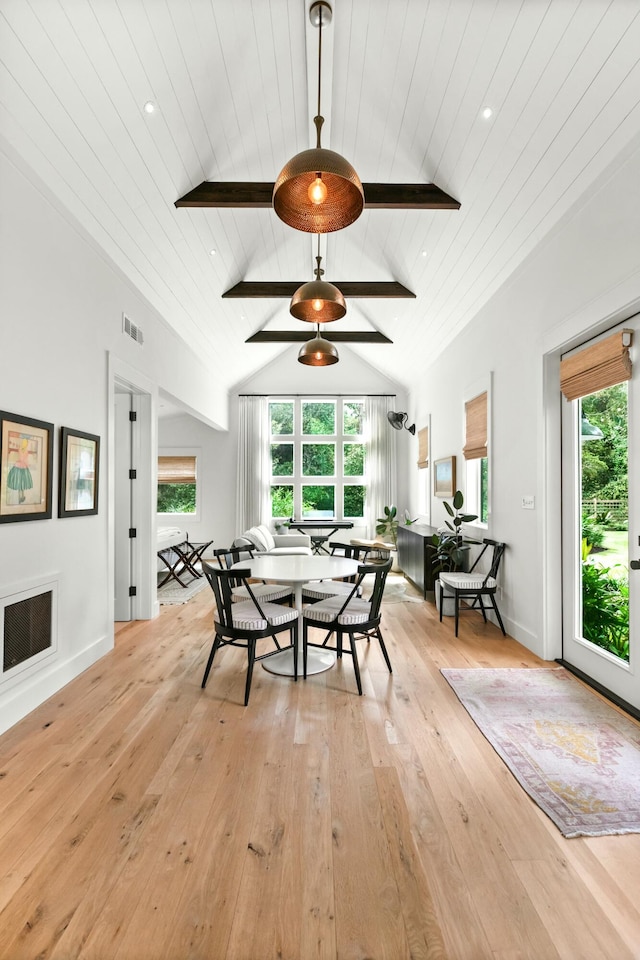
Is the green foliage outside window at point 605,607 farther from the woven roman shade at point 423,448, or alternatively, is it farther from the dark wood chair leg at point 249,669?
the woven roman shade at point 423,448

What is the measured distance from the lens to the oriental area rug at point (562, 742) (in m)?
1.91

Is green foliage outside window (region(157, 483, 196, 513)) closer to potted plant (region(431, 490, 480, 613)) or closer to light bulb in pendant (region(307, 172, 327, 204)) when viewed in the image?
potted plant (region(431, 490, 480, 613))

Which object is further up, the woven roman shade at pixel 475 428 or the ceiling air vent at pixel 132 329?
the ceiling air vent at pixel 132 329

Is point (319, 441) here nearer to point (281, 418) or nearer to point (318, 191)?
point (281, 418)

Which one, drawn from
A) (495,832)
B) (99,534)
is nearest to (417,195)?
(99,534)

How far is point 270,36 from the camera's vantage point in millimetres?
2721

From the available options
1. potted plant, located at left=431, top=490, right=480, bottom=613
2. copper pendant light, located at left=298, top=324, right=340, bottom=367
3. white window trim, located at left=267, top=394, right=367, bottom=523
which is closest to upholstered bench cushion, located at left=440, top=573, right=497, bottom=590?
potted plant, located at left=431, top=490, right=480, bottom=613

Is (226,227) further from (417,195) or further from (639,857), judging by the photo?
(639,857)

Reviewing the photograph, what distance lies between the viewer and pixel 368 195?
12.2 ft

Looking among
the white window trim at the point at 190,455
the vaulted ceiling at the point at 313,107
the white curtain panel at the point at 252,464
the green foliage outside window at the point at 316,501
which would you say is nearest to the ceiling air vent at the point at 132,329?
the vaulted ceiling at the point at 313,107

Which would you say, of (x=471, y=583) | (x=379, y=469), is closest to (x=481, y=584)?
(x=471, y=583)

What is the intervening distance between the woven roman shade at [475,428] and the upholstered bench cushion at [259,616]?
8.99 feet

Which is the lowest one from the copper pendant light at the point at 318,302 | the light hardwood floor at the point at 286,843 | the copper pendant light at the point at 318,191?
the light hardwood floor at the point at 286,843

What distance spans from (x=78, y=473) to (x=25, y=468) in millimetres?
606
